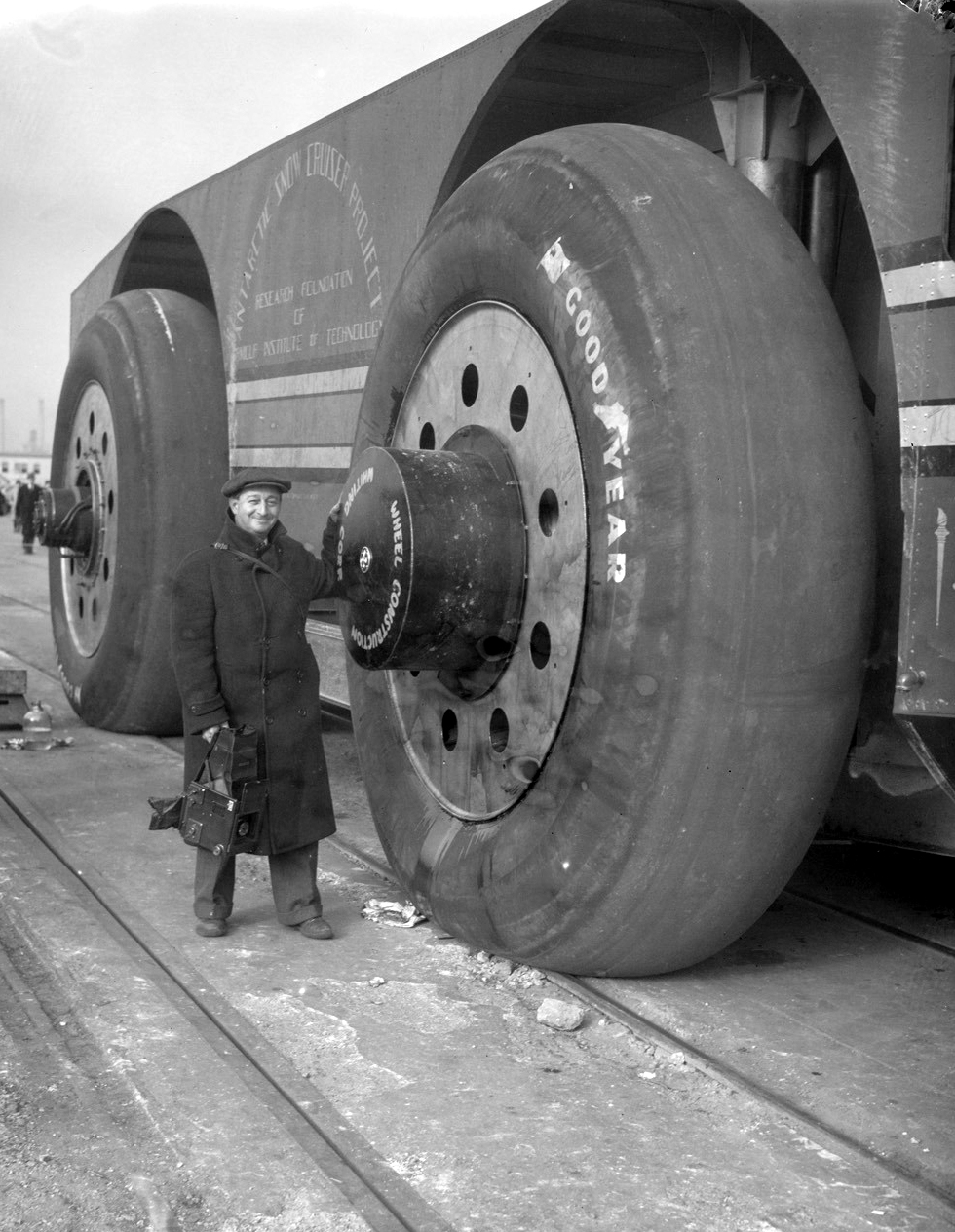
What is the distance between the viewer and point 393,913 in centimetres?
427

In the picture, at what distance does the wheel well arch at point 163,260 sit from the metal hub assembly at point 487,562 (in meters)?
3.86

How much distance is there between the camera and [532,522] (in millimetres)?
3717

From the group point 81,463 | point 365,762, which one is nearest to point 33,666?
→ point 81,463

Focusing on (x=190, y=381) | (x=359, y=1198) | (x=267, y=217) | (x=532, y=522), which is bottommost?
(x=359, y=1198)

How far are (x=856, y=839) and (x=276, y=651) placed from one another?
1.60 metres

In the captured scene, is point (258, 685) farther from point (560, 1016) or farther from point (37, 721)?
point (37, 721)

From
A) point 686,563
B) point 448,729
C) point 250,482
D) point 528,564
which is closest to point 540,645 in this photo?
point 528,564

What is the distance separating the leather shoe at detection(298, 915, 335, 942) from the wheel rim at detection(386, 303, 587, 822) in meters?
0.45

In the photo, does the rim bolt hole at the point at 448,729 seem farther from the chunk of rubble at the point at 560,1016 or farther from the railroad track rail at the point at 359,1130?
the chunk of rubble at the point at 560,1016

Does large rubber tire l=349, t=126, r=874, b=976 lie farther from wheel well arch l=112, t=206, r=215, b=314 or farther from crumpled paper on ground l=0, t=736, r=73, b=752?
wheel well arch l=112, t=206, r=215, b=314

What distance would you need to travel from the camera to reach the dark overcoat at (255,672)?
414cm

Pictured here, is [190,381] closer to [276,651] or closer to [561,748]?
[276,651]

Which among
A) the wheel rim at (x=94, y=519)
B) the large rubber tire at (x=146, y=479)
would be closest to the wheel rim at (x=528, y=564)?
the large rubber tire at (x=146, y=479)

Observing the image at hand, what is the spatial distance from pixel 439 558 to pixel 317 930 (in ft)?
3.59
